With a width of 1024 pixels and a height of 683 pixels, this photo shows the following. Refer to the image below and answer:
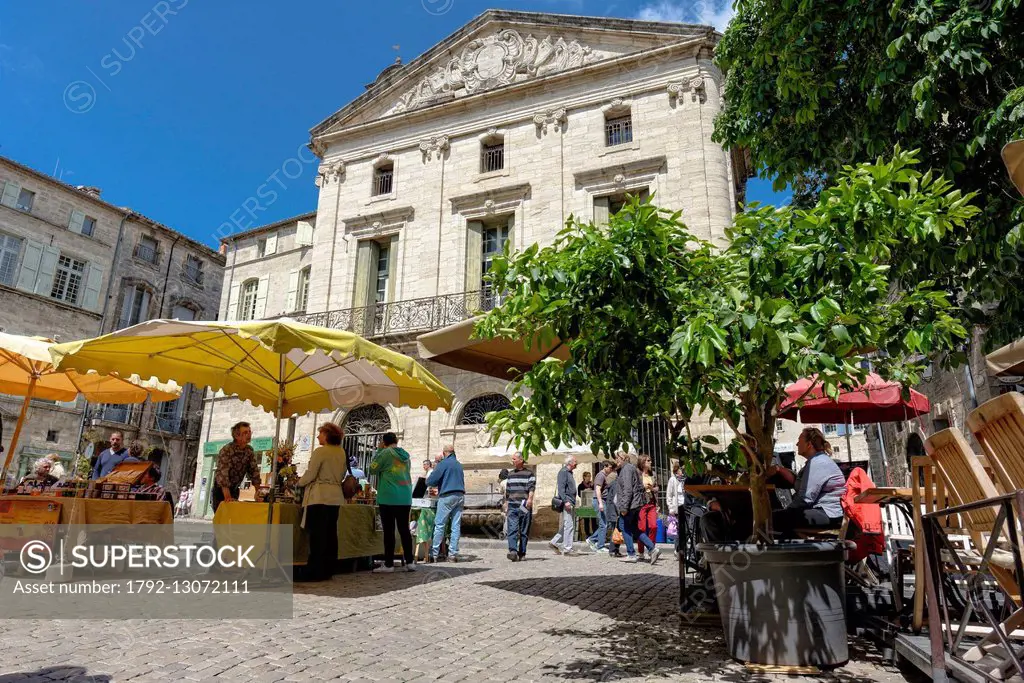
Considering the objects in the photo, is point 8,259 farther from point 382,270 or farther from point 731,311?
point 731,311

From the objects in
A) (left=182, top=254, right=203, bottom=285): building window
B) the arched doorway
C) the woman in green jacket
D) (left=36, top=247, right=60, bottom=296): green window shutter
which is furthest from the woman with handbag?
(left=182, top=254, right=203, bottom=285): building window

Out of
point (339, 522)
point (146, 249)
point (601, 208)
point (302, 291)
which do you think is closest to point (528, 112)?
point (601, 208)

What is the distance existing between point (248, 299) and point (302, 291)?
9.81 ft

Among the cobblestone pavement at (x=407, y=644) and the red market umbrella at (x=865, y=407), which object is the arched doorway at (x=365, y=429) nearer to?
the red market umbrella at (x=865, y=407)

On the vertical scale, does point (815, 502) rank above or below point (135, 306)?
below

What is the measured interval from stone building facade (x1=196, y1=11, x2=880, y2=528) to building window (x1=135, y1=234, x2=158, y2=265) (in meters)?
13.6

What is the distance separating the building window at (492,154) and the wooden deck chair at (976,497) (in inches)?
618

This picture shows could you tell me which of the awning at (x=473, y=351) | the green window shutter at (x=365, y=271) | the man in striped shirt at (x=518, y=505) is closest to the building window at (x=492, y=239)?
the green window shutter at (x=365, y=271)

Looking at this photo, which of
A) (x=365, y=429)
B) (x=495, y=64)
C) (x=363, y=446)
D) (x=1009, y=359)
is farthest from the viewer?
(x=495, y=64)

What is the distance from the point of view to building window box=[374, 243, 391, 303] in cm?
1828

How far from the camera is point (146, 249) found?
2980 cm

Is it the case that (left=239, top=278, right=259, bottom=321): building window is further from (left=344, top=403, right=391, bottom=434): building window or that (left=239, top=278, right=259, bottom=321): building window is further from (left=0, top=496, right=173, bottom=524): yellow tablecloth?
(left=0, top=496, right=173, bottom=524): yellow tablecloth

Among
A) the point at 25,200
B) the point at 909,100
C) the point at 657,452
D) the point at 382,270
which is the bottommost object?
the point at 657,452

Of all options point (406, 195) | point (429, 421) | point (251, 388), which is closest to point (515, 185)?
point (406, 195)
